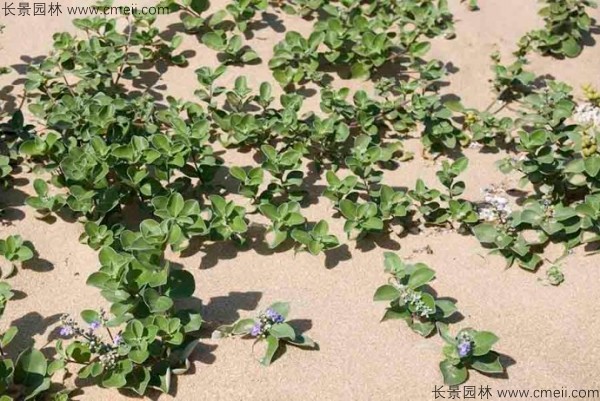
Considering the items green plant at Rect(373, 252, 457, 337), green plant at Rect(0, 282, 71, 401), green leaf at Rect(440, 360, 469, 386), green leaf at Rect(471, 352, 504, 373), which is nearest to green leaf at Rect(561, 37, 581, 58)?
A: green plant at Rect(373, 252, 457, 337)

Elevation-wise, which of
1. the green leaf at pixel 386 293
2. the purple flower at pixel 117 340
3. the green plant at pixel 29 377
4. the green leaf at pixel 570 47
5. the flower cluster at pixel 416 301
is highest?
the green leaf at pixel 570 47

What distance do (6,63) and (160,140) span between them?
1.60m

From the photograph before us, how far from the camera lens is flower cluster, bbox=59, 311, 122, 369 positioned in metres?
3.33

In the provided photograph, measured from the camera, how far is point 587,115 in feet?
16.2

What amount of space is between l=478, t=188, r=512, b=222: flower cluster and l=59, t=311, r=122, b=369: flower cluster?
1985 millimetres

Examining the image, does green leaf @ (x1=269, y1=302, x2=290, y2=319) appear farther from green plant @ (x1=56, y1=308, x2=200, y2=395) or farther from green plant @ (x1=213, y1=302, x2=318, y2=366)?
green plant @ (x1=56, y1=308, x2=200, y2=395)

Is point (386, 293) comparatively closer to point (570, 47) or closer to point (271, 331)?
point (271, 331)

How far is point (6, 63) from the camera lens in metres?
5.19

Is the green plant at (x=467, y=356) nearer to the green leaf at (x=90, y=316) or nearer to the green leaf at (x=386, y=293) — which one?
the green leaf at (x=386, y=293)

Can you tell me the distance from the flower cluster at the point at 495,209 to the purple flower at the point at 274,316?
1.31m

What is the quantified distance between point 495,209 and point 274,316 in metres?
1.39

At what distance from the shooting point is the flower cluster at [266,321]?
3543mm

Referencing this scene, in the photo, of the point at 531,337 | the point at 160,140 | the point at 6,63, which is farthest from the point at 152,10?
the point at 531,337

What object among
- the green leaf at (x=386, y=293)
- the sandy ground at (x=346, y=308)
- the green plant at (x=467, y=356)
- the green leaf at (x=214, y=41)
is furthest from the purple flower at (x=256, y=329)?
Result: the green leaf at (x=214, y=41)
